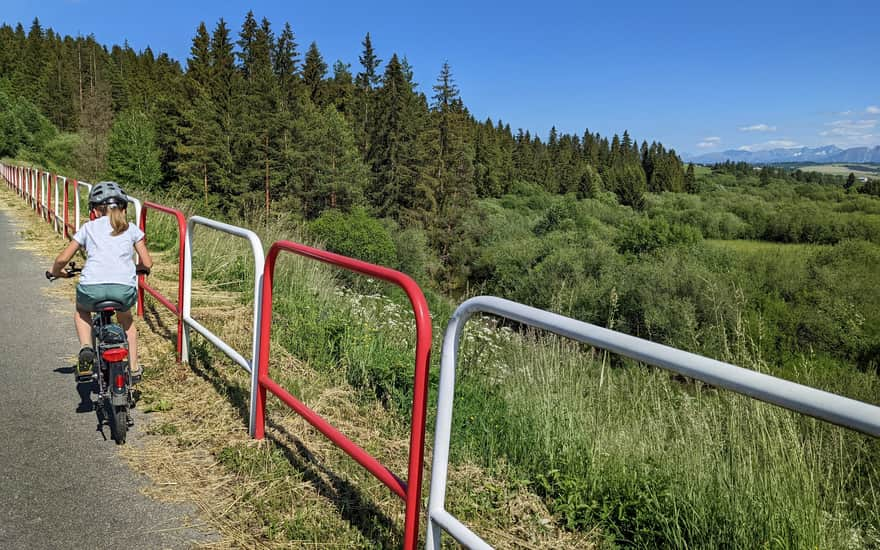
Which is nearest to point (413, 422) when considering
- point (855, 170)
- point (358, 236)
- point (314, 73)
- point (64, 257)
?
point (64, 257)

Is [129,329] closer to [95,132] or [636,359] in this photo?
[636,359]

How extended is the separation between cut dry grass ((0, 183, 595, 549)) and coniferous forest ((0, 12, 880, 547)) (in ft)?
0.99

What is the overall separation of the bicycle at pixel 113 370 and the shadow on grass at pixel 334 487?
787mm

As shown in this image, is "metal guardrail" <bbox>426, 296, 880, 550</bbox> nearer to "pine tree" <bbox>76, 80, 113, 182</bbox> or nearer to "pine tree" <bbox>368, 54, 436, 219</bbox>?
"pine tree" <bbox>368, 54, 436, 219</bbox>

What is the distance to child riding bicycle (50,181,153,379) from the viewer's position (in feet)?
14.1

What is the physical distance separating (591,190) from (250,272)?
105284 mm

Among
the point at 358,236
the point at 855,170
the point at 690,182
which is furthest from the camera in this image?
the point at 690,182

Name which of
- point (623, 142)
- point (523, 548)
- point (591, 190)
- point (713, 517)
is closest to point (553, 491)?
point (523, 548)

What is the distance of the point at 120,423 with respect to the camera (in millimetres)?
4055

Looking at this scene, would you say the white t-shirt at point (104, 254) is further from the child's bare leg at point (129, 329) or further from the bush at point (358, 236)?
the bush at point (358, 236)

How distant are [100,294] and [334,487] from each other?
2.14 meters

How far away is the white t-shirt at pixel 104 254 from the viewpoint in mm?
4305

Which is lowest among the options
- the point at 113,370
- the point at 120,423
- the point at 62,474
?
the point at 62,474

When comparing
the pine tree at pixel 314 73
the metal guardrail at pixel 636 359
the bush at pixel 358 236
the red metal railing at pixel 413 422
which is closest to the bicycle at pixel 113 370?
the red metal railing at pixel 413 422
